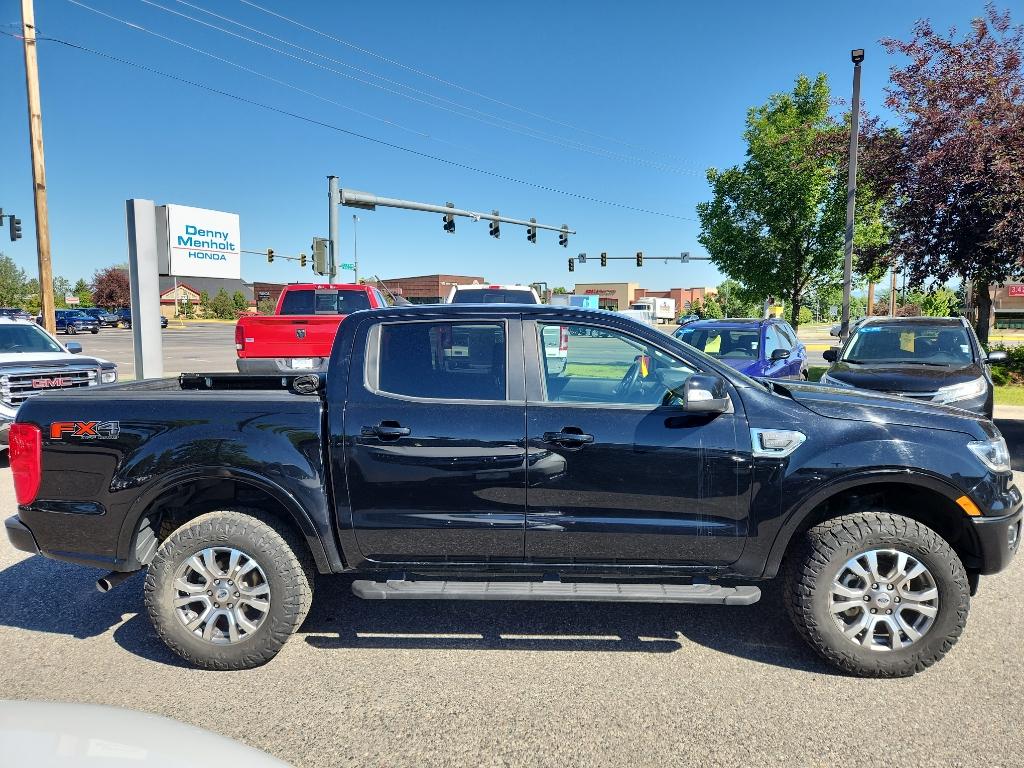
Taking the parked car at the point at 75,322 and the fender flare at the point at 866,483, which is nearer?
the fender flare at the point at 866,483

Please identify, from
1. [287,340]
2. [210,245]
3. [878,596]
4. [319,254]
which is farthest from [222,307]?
[878,596]

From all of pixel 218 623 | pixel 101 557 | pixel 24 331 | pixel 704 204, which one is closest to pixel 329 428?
pixel 218 623

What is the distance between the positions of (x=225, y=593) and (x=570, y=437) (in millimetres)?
1894

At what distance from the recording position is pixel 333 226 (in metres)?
21.7

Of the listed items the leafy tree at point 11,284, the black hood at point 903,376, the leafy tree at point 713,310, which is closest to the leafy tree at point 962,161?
the black hood at point 903,376

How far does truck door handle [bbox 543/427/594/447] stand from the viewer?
3359mm

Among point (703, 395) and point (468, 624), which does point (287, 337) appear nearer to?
point (468, 624)

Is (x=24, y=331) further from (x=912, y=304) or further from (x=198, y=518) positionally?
(x=912, y=304)

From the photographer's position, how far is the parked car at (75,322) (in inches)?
1789

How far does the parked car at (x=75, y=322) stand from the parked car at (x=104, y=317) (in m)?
1.07

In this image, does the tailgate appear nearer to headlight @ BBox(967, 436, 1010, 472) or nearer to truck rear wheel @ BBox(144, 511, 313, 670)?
truck rear wheel @ BBox(144, 511, 313, 670)

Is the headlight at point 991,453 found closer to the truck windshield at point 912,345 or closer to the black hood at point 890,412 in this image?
the black hood at point 890,412

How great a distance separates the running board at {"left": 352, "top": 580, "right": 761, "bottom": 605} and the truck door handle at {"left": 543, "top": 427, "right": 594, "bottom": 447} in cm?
72

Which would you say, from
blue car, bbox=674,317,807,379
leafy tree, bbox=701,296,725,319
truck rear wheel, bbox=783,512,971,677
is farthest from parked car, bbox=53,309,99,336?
leafy tree, bbox=701,296,725,319
